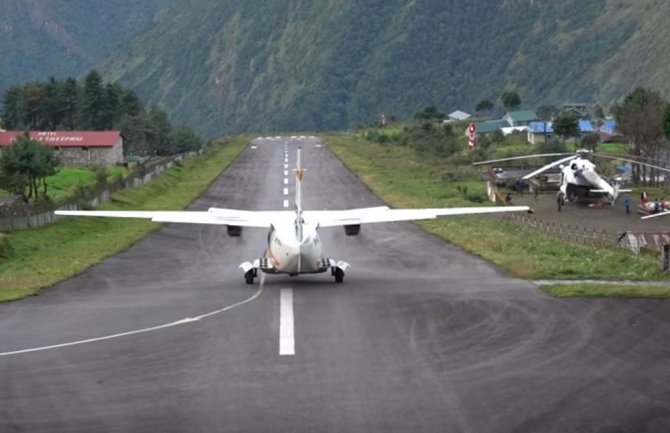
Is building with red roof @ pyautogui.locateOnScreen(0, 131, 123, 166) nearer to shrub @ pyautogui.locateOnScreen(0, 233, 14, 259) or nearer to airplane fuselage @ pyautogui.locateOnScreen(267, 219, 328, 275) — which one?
shrub @ pyautogui.locateOnScreen(0, 233, 14, 259)

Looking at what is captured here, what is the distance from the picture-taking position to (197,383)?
19.4 m

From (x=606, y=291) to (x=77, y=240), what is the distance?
27748 mm

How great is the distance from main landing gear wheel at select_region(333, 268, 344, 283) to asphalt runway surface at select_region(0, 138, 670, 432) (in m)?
0.81

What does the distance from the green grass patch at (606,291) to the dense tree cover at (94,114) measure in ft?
324

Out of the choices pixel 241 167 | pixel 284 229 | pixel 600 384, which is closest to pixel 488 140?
pixel 241 167

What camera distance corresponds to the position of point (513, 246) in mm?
42531

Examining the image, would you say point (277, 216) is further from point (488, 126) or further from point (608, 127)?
point (488, 126)

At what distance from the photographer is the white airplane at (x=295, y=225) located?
98.3 feet

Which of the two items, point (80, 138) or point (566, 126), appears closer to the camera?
point (80, 138)

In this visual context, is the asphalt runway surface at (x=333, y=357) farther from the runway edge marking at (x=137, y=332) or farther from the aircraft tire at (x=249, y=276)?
the aircraft tire at (x=249, y=276)

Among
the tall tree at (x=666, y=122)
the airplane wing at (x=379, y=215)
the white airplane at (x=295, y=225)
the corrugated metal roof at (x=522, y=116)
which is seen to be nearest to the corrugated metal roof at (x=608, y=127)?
the corrugated metal roof at (x=522, y=116)

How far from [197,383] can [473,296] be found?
11.5 m

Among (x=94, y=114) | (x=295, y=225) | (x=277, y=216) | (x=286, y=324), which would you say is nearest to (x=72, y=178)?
(x=94, y=114)

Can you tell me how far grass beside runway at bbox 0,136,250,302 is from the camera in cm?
3459
